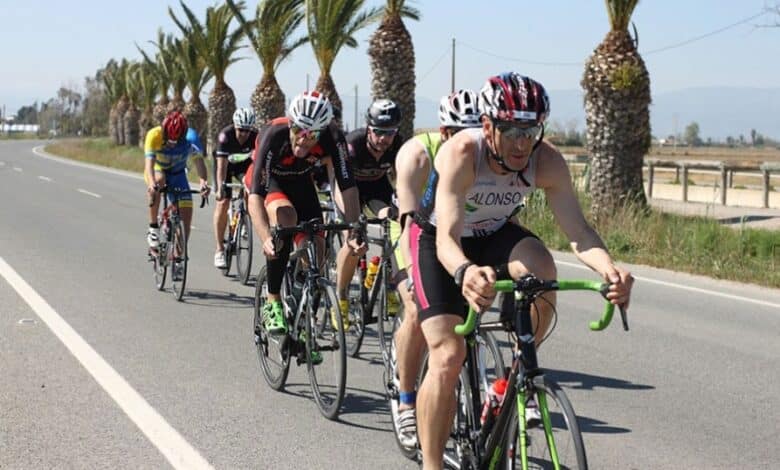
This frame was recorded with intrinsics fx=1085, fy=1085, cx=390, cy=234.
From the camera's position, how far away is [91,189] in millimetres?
28266

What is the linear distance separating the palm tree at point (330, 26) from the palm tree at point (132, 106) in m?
43.3

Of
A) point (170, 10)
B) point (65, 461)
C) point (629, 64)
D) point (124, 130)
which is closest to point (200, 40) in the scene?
point (170, 10)

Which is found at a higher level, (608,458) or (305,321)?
(305,321)

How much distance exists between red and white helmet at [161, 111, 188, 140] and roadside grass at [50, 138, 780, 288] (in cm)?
578

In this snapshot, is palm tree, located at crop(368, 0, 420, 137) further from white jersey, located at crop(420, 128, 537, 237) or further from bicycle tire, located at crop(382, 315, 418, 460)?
white jersey, located at crop(420, 128, 537, 237)

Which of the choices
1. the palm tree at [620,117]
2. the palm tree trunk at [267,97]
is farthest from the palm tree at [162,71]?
the palm tree at [620,117]

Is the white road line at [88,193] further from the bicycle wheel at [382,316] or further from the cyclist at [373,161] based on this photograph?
the bicycle wheel at [382,316]

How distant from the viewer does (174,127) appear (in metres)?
11.5

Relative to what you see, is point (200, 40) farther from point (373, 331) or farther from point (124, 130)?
point (124, 130)

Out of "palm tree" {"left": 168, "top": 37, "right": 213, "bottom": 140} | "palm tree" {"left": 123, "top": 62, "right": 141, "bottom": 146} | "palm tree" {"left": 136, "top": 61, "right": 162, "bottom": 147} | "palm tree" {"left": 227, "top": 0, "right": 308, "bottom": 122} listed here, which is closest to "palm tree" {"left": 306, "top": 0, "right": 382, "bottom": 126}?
"palm tree" {"left": 227, "top": 0, "right": 308, "bottom": 122}

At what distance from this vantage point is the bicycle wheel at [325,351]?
6289 millimetres

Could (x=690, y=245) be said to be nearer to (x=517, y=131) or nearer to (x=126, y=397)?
(x=126, y=397)

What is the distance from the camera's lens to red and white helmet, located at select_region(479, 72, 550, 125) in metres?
4.22

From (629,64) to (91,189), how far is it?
52.2 ft
